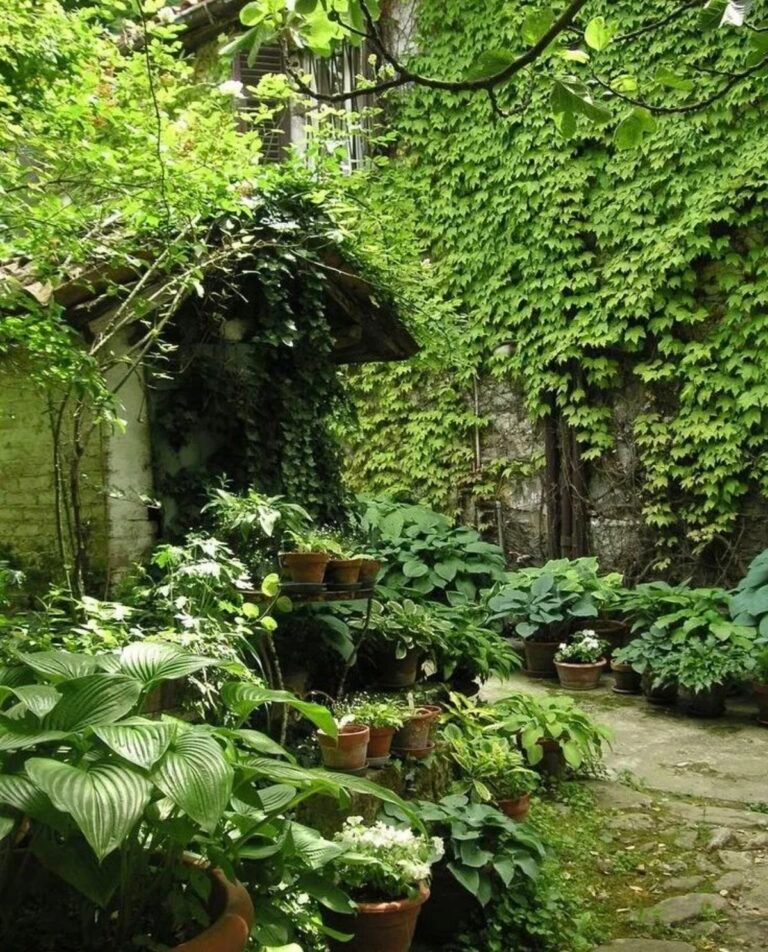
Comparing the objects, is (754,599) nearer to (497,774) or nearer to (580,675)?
(580,675)

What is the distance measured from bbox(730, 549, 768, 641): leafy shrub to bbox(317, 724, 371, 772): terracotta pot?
13.4 feet

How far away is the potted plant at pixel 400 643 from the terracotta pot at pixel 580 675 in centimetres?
281

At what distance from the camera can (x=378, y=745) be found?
152 inches

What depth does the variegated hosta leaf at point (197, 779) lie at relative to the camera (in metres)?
1.68

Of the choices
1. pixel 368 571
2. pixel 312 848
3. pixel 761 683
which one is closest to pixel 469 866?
pixel 312 848

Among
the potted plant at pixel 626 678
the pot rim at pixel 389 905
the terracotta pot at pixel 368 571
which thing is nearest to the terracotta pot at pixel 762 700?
the potted plant at pixel 626 678

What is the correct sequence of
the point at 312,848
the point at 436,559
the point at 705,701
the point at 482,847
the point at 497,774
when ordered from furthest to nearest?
the point at 436,559 → the point at 705,701 → the point at 497,774 → the point at 482,847 → the point at 312,848

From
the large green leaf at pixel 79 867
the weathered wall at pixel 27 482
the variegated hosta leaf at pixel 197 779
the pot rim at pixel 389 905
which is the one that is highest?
the weathered wall at pixel 27 482

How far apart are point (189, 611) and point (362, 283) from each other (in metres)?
2.32

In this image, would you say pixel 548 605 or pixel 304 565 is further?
pixel 548 605

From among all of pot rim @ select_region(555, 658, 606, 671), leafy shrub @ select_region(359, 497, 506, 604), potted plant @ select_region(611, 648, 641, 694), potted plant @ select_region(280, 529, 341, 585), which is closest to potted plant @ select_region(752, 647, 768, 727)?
potted plant @ select_region(611, 648, 641, 694)

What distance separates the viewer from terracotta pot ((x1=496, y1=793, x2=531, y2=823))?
396cm

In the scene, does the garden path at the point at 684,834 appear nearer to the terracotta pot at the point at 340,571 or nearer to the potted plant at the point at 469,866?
the potted plant at the point at 469,866

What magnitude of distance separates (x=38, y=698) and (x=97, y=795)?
314 mm
